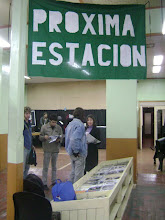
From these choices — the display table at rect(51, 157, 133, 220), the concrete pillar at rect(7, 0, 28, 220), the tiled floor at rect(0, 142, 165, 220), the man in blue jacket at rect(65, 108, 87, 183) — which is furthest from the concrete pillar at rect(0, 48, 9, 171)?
the concrete pillar at rect(7, 0, 28, 220)

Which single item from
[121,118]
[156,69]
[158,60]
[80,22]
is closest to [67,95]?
[156,69]

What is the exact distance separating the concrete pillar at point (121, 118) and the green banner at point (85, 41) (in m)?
2.39

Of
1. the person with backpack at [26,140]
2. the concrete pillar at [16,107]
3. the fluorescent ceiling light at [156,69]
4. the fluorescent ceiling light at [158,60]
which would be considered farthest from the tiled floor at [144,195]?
the fluorescent ceiling light at [156,69]

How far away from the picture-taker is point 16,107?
9.20 feet

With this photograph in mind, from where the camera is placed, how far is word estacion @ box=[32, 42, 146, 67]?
2877mm

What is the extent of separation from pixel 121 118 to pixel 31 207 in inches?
136

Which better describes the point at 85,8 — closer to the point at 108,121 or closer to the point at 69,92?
the point at 108,121

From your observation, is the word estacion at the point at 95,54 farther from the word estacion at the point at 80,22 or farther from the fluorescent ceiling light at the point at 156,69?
the fluorescent ceiling light at the point at 156,69

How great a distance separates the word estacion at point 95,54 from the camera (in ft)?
9.44

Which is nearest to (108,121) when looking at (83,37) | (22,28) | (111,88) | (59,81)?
(111,88)

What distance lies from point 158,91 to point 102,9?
9.80 m

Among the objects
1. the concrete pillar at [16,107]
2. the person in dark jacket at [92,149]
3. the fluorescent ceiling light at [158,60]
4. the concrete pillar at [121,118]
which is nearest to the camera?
the concrete pillar at [16,107]

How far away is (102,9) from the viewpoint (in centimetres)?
312

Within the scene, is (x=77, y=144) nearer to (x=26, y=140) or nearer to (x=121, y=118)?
(x=26, y=140)
